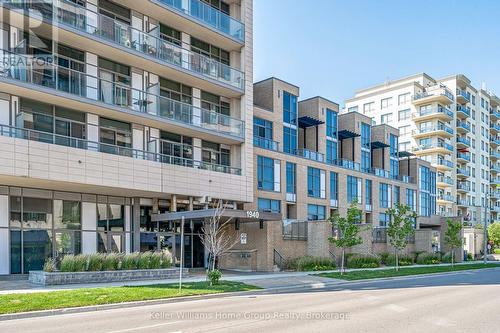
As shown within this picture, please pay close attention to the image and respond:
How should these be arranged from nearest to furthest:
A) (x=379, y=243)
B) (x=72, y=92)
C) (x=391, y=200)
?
(x=72, y=92) < (x=379, y=243) < (x=391, y=200)

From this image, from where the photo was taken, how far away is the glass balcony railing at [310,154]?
41875 millimetres

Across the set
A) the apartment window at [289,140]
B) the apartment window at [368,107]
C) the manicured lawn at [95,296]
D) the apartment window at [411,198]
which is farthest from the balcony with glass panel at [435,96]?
the manicured lawn at [95,296]

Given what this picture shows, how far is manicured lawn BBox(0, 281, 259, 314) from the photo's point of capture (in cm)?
1447

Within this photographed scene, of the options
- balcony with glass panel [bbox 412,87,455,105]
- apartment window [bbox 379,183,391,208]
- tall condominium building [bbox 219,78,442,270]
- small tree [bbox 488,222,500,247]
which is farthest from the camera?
balcony with glass panel [bbox 412,87,455,105]

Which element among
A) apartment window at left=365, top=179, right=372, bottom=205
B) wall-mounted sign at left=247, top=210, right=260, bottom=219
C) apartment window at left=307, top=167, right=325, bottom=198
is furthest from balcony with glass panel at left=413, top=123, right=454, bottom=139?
wall-mounted sign at left=247, top=210, right=260, bottom=219

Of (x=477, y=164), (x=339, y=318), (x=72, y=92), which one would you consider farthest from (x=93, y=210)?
(x=477, y=164)

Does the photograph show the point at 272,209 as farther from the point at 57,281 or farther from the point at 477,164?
the point at 477,164

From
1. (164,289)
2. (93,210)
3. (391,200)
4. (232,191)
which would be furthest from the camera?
(391,200)

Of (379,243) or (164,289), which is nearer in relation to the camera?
(164,289)

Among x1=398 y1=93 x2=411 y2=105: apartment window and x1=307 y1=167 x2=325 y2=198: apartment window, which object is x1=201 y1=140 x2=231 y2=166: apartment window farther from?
x1=398 y1=93 x2=411 y2=105: apartment window

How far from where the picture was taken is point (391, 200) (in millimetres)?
54031

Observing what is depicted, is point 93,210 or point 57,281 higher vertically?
point 93,210

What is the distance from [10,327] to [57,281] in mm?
8026

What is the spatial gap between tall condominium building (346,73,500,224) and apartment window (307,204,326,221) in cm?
3884
